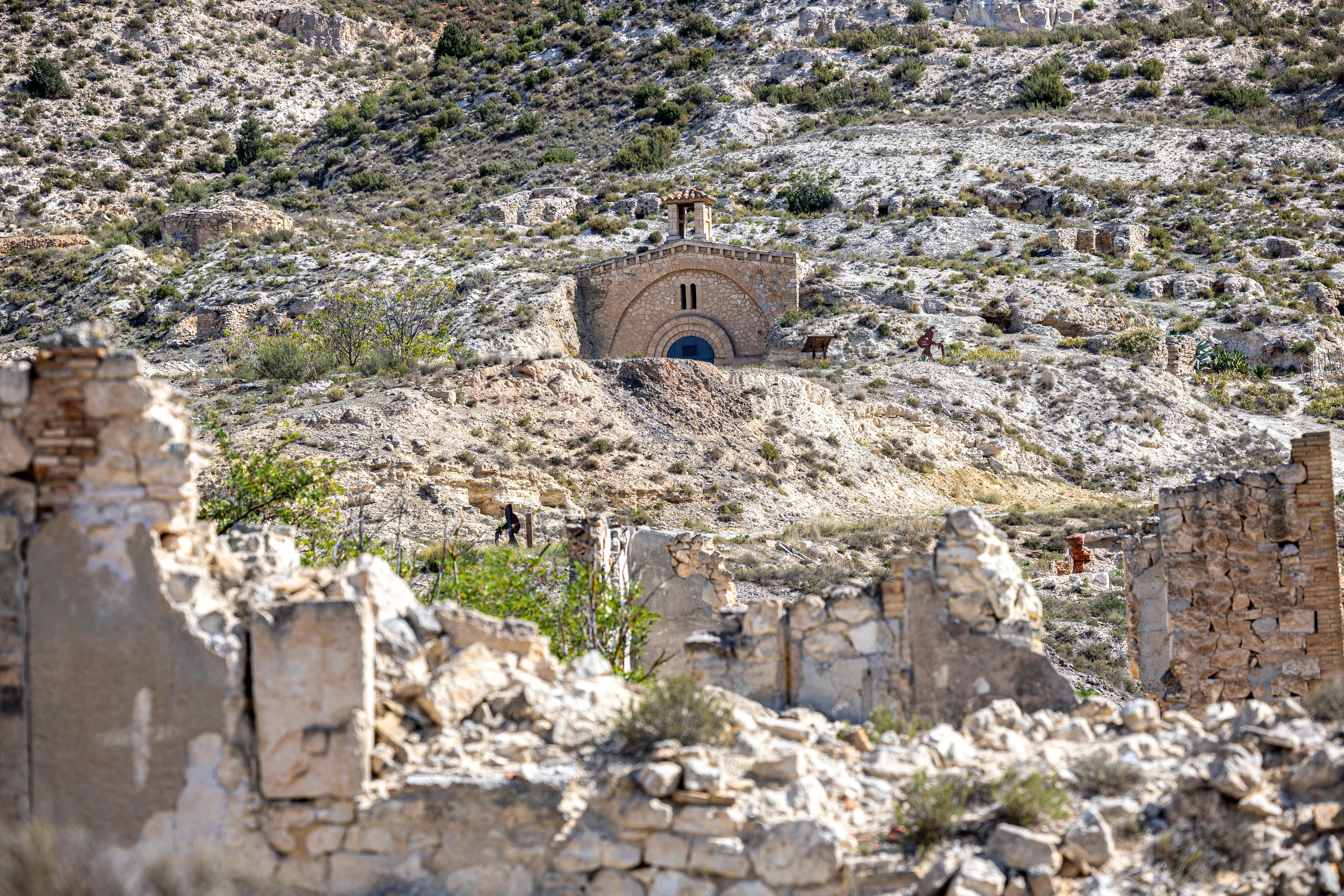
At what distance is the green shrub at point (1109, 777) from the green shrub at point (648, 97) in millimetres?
61019

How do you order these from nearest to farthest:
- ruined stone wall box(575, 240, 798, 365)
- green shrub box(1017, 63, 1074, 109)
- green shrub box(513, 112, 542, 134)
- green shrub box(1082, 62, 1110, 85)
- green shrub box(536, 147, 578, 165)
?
ruined stone wall box(575, 240, 798, 365) → green shrub box(536, 147, 578, 165) → green shrub box(1017, 63, 1074, 109) → green shrub box(513, 112, 542, 134) → green shrub box(1082, 62, 1110, 85)

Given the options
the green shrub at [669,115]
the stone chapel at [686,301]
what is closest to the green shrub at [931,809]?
the stone chapel at [686,301]

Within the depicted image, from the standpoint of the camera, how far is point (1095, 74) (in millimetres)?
65750

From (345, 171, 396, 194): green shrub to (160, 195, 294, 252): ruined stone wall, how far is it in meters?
9.19

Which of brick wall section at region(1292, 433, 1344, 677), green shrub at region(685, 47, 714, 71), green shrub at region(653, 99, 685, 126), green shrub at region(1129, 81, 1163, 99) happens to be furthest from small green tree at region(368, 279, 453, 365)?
green shrub at region(1129, 81, 1163, 99)

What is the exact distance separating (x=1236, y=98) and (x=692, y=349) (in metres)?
34.3

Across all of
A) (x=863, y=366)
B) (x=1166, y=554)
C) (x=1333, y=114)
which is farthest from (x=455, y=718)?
(x=1333, y=114)

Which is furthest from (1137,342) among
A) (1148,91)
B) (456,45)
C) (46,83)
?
(46,83)

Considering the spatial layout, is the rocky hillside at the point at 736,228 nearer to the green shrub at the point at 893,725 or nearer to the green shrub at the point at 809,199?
the green shrub at the point at 809,199

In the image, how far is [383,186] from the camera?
61.0 m

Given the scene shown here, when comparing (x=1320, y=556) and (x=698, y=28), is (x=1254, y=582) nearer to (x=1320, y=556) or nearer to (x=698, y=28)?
(x=1320, y=556)

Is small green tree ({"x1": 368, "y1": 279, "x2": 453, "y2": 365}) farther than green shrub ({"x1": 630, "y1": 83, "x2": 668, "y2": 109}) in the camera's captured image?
No

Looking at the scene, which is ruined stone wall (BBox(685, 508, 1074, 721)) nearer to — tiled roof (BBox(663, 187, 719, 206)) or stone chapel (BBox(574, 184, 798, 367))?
stone chapel (BBox(574, 184, 798, 367))

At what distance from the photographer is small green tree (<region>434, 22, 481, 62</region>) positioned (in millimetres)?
76062
